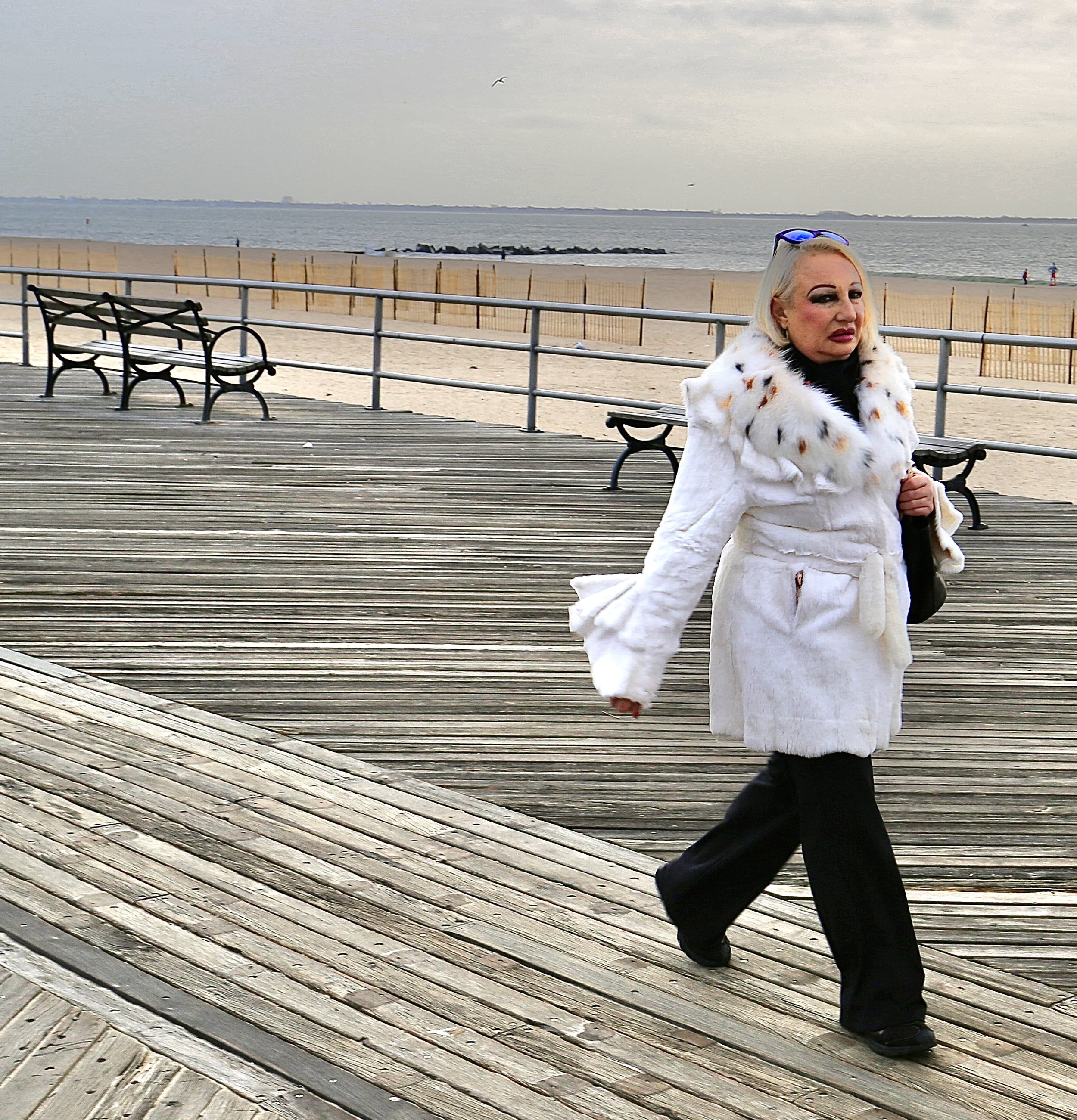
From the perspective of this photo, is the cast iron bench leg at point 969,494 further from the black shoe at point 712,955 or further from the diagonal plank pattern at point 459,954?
the black shoe at point 712,955

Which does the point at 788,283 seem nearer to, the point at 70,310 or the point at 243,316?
the point at 70,310

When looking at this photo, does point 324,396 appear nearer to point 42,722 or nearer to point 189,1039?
point 42,722

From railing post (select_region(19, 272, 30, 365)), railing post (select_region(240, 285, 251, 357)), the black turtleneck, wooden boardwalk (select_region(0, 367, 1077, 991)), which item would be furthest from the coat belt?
railing post (select_region(19, 272, 30, 365))

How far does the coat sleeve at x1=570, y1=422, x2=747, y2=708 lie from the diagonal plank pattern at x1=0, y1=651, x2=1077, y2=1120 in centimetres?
61

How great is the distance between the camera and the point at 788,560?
2.42 meters

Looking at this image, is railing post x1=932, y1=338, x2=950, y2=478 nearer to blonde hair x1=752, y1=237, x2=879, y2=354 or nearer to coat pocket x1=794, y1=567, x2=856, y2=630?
blonde hair x1=752, y1=237, x2=879, y2=354

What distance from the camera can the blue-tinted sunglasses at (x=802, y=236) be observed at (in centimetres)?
242

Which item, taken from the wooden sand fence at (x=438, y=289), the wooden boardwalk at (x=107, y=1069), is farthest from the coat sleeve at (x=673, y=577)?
the wooden sand fence at (x=438, y=289)

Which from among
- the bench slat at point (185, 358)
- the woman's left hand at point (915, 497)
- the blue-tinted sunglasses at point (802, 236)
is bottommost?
the bench slat at point (185, 358)

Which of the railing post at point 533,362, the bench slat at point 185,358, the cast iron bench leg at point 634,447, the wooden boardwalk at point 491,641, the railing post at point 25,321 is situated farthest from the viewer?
the railing post at point 25,321

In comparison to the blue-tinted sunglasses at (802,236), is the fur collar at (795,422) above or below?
below

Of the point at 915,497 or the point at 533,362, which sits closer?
the point at 915,497

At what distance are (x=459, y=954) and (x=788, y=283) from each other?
53.5 inches

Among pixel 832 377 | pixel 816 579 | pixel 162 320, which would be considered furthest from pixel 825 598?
pixel 162 320
